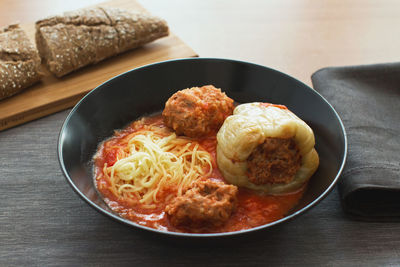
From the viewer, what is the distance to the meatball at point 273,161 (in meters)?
2.79

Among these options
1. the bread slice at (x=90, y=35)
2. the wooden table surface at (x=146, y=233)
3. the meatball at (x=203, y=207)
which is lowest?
the wooden table surface at (x=146, y=233)

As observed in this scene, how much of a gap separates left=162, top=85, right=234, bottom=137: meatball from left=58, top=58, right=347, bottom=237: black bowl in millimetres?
361

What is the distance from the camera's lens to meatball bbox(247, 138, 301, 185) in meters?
2.79

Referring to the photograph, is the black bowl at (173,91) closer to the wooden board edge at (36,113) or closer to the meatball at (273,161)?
the meatball at (273,161)

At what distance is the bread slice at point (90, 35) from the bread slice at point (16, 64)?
0.55ft

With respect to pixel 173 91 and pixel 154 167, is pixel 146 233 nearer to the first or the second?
pixel 154 167

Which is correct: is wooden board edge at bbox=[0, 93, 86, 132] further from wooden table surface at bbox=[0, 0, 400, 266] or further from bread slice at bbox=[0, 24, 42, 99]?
bread slice at bbox=[0, 24, 42, 99]

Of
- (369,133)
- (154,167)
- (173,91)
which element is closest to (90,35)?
(173,91)

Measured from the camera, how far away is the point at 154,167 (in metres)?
3.04

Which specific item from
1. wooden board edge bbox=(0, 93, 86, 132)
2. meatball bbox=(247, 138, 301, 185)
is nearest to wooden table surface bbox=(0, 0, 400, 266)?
wooden board edge bbox=(0, 93, 86, 132)

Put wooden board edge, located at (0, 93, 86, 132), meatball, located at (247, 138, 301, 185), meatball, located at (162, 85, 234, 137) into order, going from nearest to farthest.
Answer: meatball, located at (247, 138, 301, 185)
meatball, located at (162, 85, 234, 137)
wooden board edge, located at (0, 93, 86, 132)

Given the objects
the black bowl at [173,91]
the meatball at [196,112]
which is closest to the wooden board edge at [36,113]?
the black bowl at [173,91]

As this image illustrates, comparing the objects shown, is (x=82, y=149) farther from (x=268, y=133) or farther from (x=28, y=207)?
(x=268, y=133)

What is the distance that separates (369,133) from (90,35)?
2648mm
